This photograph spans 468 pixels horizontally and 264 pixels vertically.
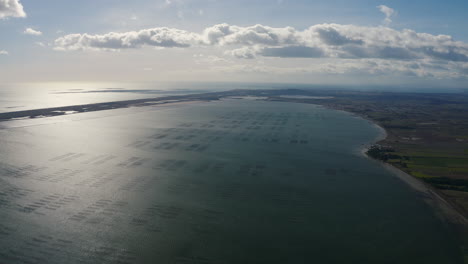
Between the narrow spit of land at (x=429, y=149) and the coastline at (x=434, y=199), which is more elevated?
the narrow spit of land at (x=429, y=149)

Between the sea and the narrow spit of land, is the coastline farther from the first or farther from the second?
the sea

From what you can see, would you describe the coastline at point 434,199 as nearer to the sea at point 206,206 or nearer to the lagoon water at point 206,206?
the sea at point 206,206

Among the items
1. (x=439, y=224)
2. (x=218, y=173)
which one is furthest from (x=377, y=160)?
(x=218, y=173)

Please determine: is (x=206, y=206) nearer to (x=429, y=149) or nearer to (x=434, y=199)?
(x=434, y=199)

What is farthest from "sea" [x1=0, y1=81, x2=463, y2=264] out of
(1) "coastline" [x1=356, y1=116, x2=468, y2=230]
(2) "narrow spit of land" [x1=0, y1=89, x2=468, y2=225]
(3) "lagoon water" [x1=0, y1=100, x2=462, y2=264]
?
(2) "narrow spit of land" [x1=0, y1=89, x2=468, y2=225]

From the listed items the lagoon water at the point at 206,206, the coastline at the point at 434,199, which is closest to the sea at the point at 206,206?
the lagoon water at the point at 206,206

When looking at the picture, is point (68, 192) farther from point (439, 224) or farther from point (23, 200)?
point (439, 224)
